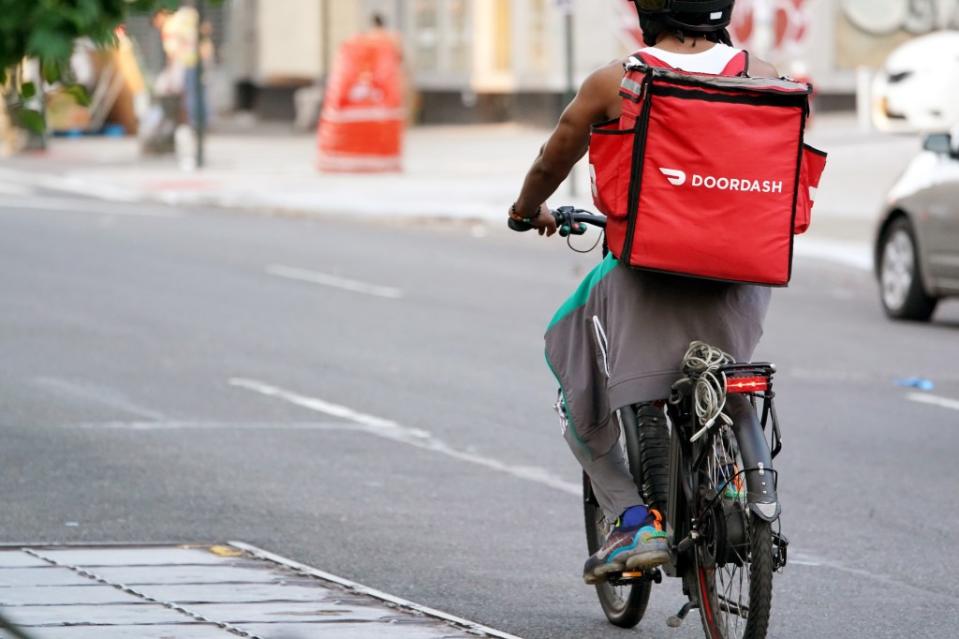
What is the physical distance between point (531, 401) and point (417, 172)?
1978cm

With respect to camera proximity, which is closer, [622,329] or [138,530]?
[622,329]

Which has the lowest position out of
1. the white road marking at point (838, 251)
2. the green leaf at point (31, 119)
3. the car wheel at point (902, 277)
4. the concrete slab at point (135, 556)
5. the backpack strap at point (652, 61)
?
the white road marking at point (838, 251)

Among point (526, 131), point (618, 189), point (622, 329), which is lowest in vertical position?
point (526, 131)

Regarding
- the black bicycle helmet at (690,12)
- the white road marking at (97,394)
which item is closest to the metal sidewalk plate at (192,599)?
the black bicycle helmet at (690,12)

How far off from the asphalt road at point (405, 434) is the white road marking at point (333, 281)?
49 mm

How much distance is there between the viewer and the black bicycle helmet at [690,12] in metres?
5.50

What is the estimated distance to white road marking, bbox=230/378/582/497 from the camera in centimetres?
884

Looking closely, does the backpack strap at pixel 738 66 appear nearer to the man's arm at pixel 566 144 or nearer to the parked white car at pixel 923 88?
the man's arm at pixel 566 144

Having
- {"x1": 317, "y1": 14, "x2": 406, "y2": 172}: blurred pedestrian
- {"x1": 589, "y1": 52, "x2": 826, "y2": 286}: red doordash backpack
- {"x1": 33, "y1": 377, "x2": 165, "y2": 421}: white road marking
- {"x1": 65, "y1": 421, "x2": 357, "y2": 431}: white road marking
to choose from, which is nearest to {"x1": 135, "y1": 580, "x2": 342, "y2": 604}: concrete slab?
{"x1": 589, "y1": 52, "x2": 826, "y2": 286}: red doordash backpack

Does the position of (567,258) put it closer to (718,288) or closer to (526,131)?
(718,288)

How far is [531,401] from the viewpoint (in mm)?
10875


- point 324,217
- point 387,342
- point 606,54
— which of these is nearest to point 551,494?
point 387,342

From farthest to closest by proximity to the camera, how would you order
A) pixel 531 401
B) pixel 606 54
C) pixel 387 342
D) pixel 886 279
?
pixel 606 54 → pixel 886 279 → pixel 387 342 → pixel 531 401

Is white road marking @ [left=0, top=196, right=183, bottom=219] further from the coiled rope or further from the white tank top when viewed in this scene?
the coiled rope
